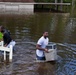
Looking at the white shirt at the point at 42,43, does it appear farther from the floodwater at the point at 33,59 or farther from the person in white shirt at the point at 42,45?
the floodwater at the point at 33,59

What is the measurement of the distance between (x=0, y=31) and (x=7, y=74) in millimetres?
3526

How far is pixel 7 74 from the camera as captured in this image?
44.1ft

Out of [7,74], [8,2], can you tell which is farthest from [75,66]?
[8,2]

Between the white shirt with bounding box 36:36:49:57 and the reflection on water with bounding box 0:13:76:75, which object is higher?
the white shirt with bounding box 36:36:49:57

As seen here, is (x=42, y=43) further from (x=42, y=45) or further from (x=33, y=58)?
(x=33, y=58)

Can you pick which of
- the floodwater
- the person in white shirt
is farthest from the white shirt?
the floodwater

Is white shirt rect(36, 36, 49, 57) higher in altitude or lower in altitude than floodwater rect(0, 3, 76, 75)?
higher

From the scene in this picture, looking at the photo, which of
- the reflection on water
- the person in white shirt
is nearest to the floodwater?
the reflection on water

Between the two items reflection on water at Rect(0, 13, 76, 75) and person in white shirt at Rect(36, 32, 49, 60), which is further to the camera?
person in white shirt at Rect(36, 32, 49, 60)

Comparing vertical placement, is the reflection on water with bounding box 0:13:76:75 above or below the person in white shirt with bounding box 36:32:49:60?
below

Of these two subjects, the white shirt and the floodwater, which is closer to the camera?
the floodwater

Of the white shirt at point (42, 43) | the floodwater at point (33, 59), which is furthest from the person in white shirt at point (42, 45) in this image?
the floodwater at point (33, 59)

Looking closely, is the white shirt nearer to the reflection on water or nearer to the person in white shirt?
the person in white shirt

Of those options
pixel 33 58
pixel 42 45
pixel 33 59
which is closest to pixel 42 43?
pixel 42 45
